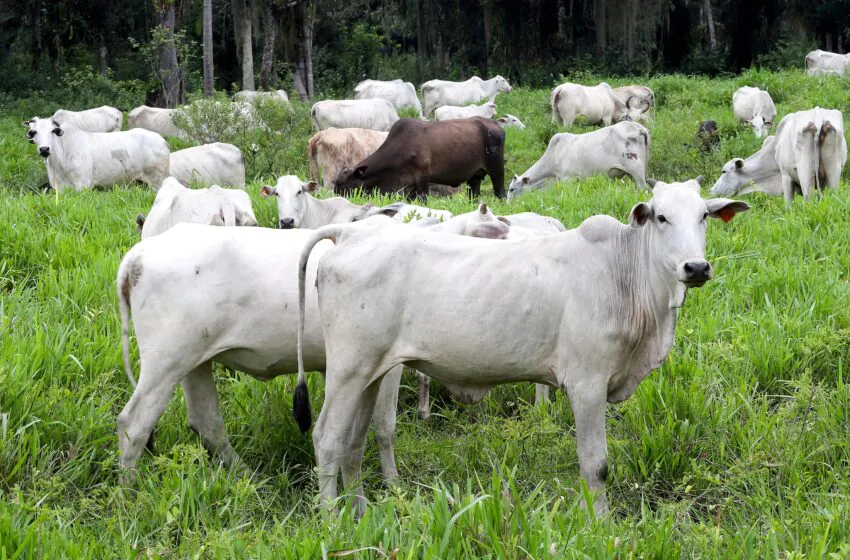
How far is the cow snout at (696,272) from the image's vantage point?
13.6ft

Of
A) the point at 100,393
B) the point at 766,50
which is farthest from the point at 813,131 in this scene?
the point at 766,50

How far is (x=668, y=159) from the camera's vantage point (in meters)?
14.9

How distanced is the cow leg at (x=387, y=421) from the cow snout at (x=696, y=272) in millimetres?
1580

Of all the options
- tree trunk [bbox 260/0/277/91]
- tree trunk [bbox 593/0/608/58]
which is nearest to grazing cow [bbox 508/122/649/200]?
tree trunk [bbox 260/0/277/91]

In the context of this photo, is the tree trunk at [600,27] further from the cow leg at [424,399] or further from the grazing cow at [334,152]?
the cow leg at [424,399]

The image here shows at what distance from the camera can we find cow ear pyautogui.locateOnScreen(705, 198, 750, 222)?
4.59 metres

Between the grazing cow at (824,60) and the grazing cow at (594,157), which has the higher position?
the grazing cow at (824,60)

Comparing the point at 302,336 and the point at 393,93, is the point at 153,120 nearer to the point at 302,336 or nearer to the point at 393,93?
the point at 393,93

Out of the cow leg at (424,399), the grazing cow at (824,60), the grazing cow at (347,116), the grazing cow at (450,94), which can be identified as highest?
the grazing cow at (824,60)

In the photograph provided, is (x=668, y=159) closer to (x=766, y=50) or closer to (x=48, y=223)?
(x=48, y=223)

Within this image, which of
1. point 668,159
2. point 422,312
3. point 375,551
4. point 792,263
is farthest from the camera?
point 668,159

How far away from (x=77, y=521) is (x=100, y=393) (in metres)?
1.53

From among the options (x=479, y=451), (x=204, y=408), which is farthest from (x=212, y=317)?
(x=479, y=451)

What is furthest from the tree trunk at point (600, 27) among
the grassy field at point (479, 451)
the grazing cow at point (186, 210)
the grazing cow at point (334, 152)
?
the grazing cow at point (186, 210)
